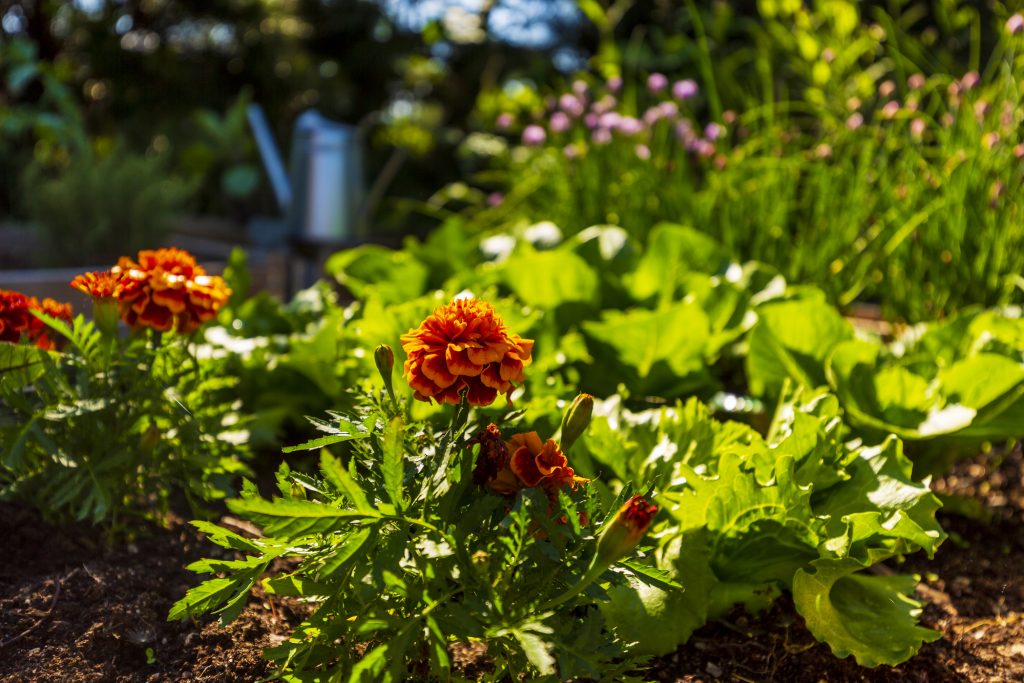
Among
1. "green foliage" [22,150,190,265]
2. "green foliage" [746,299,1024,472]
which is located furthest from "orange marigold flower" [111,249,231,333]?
"green foliage" [22,150,190,265]

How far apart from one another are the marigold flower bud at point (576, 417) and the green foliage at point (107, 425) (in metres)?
Answer: 0.59

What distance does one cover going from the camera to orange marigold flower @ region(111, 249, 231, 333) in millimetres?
1333

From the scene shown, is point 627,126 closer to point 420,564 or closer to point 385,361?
point 385,361

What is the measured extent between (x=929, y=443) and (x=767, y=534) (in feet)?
2.38

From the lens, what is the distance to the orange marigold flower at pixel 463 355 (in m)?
0.96

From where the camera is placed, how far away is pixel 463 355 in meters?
0.96

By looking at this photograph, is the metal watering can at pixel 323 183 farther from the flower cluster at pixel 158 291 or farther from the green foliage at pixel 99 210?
the flower cluster at pixel 158 291

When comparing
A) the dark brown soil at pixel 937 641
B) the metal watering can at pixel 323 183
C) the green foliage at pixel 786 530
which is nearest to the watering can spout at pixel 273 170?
the metal watering can at pixel 323 183

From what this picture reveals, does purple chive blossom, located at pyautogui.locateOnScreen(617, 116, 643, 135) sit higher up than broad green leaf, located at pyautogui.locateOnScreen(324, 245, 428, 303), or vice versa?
purple chive blossom, located at pyautogui.locateOnScreen(617, 116, 643, 135)

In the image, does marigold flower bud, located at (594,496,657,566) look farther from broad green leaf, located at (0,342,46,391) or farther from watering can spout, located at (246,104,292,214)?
watering can spout, located at (246,104,292,214)

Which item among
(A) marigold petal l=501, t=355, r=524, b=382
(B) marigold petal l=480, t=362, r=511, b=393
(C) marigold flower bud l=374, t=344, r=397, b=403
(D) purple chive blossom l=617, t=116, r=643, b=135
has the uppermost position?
(A) marigold petal l=501, t=355, r=524, b=382

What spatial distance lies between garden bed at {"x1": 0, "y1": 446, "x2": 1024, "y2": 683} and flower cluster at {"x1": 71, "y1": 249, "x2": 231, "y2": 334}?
0.36 meters

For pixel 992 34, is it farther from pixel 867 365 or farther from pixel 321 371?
pixel 321 371

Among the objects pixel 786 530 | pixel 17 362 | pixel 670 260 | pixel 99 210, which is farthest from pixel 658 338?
pixel 99 210
